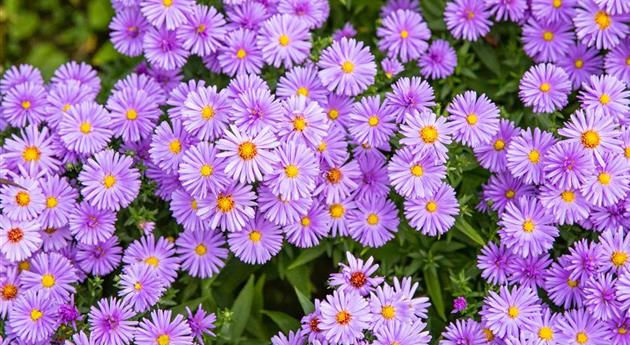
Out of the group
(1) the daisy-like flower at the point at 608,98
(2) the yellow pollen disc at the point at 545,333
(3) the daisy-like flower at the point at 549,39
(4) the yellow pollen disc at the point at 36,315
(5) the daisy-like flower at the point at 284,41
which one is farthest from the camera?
(3) the daisy-like flower at the point at 549,39

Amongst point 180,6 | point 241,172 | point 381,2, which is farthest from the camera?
point 381,2

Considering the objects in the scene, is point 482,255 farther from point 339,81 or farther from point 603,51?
point 603,51

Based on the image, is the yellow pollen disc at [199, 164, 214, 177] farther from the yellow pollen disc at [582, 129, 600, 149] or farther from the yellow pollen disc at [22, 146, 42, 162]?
the yellow pollen disc at [582, 129, 600, 149]

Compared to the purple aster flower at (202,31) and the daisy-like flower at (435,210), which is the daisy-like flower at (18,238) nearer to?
the purple aster flower at (202,31)

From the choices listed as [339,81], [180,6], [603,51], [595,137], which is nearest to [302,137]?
[339,81]

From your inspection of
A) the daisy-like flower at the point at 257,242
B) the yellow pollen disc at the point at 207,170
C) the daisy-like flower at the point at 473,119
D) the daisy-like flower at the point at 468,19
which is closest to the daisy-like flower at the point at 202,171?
the yellow pollen disc at the point at 207,170

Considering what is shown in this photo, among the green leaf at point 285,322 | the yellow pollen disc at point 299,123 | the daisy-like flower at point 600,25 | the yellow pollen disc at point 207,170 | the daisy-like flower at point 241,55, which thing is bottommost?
the green leaf at point 285,322

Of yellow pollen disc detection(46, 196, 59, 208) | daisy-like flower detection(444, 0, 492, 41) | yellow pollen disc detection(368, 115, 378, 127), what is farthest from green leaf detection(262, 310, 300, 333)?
daisy-like flower detection(444, 0, 492, 41)
